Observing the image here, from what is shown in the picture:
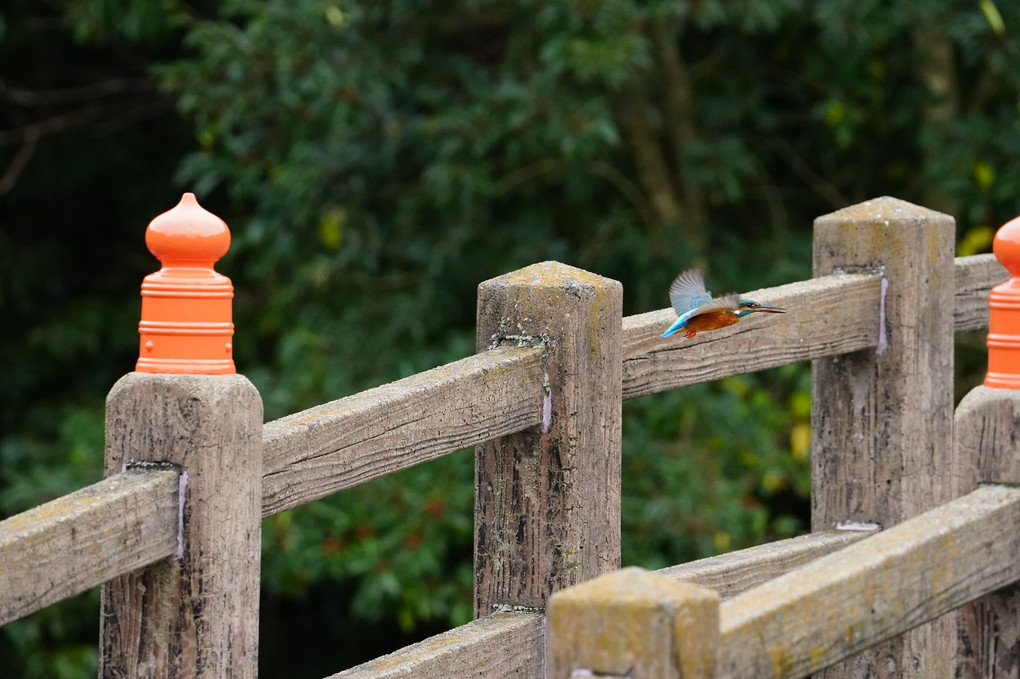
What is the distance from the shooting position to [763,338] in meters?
2.16

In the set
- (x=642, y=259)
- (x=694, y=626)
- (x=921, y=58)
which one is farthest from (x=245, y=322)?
(x=694, y=626)

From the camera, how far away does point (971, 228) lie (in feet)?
17.5

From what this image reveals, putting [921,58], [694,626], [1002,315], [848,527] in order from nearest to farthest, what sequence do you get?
[694,626], [1002,315], [848,527], [921,58]

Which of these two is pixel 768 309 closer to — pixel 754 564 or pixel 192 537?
pixel 754 564

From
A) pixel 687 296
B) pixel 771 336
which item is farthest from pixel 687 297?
pixel 771 336

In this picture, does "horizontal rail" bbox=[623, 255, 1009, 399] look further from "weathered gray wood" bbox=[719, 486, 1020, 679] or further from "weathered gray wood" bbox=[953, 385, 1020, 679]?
"weathered gray wood" bbox=[719, 486, 1020, 679]

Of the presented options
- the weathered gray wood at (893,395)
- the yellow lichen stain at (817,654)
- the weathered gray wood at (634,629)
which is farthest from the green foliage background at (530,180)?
the weathered gray wood at (634,629)

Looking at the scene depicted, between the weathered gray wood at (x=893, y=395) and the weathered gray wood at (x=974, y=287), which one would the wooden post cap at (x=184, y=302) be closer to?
the weathered gray wood at (x=893, y=395)

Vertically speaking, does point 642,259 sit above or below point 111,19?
below

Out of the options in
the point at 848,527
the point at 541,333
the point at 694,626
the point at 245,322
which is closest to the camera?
the point at 694,626

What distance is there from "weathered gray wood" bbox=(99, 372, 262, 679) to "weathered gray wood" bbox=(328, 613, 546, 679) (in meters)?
0.18

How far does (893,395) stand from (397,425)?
99cm

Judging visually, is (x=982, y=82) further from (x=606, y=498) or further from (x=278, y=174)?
(x=606, y=498)

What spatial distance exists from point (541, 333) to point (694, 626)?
0.72 m
